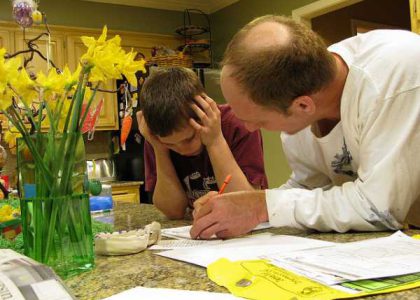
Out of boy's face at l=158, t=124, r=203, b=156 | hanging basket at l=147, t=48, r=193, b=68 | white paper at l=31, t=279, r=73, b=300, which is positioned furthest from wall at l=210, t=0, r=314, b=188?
white paper at l=31, t=279, r=73, b=300

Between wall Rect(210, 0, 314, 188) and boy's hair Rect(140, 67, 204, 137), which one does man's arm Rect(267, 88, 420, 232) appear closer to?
boy's hair Rect(140, 67, 204, 137)

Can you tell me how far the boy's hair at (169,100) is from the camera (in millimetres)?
1274

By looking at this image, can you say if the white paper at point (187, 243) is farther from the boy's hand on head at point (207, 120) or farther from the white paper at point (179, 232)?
the boy's hand on head at point (207, 120)

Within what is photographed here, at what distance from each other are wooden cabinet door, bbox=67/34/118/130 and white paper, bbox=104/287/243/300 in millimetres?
3361

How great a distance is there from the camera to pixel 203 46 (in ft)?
14.0

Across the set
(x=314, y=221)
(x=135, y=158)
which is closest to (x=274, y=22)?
(x=314, y=221)

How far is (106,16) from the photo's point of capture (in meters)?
4.12

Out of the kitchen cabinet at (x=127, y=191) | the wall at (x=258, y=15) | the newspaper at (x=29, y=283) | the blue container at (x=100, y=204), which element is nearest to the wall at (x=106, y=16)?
the wall at (x=258, y=15)

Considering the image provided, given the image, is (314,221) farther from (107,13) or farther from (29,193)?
(107,13)

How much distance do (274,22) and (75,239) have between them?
2.05ft

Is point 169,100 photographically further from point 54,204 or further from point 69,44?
point 69,44

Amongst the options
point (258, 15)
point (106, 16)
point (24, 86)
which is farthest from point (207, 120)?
point (106, 16)

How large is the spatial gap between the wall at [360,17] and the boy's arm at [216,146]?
110 inches

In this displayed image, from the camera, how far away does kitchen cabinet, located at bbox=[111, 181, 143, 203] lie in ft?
11.8
